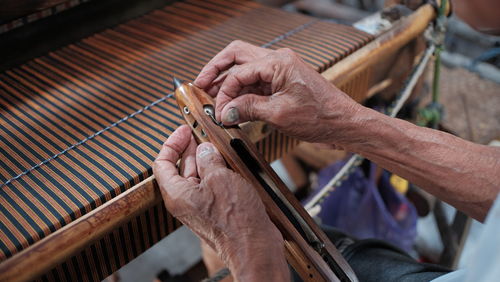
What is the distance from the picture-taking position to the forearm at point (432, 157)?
0.91 meters

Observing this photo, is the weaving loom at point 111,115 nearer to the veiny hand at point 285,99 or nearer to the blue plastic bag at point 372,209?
the veiny hand at point 285,99

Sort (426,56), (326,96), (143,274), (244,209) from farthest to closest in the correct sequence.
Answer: (143,274) < (426,56) < (326,96) < (244,209)

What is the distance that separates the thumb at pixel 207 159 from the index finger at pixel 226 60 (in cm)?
18

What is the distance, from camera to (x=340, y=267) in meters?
0.85

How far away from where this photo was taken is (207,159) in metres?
0.86

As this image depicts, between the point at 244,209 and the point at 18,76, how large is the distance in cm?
77

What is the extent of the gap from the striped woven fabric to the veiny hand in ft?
0.51

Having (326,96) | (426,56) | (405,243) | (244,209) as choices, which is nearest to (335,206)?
(405,243)

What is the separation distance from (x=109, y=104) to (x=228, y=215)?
459 mm

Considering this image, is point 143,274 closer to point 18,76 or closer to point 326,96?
point 18,76

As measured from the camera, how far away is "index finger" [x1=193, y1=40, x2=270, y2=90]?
101 centimetres

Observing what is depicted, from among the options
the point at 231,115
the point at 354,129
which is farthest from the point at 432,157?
the point at 231,115

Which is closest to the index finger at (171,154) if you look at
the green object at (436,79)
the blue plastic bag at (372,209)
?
the green object at (436,79)

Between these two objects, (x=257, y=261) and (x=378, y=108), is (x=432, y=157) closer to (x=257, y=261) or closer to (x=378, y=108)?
(x=257, y=261)
